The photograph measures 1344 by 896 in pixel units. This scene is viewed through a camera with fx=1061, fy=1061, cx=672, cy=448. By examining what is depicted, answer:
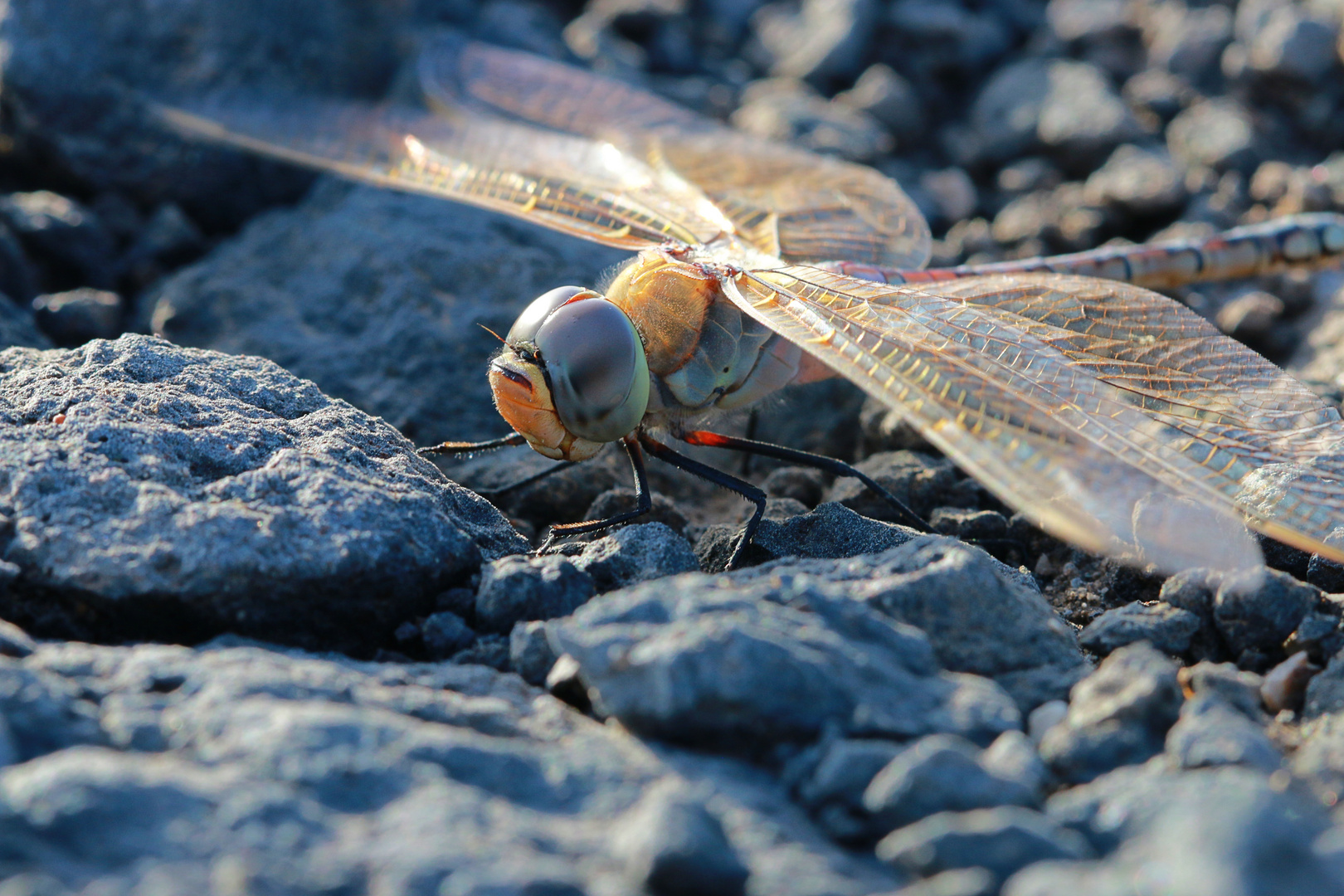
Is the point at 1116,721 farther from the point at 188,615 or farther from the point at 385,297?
the point at 385,297

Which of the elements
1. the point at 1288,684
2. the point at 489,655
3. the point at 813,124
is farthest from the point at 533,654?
the point at 813,124

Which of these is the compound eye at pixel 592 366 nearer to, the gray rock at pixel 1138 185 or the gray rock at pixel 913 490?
the gray rock at pixel 913 490

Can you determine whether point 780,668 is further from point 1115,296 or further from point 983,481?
point 1115,296

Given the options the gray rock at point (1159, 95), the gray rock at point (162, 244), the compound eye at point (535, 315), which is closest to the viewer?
the compound eye at point (535, 315)

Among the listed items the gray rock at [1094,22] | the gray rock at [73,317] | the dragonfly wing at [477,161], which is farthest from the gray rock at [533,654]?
the gray rock at [1094,22]

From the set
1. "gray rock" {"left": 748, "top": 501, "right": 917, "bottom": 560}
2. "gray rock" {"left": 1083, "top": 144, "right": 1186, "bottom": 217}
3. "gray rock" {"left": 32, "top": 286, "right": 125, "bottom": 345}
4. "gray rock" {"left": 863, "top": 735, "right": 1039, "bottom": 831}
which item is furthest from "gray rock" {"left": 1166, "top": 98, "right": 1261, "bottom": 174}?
"gray rock" {"left": 32, "top": 286, "right": 125, "bottom": 345}

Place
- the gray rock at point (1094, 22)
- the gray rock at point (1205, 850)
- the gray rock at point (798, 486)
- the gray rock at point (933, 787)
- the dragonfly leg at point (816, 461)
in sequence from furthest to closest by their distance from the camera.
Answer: the gray rock at point (1094, 22) → the gray rock at point (798, 486) → the dragonfly leg at point (816, 461) → the gray rock at point (933, 787) → the gray rock at point (1205, 850)

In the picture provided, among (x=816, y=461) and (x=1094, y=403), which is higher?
(x=1094, y=403)
